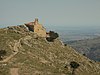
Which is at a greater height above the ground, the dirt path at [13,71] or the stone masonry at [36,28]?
the stone masonry at [36,28]

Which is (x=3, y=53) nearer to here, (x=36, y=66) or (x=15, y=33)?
(x=36, y=66)

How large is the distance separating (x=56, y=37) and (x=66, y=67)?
1724 inches

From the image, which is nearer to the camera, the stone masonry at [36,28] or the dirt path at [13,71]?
the dirt path at [13,71]

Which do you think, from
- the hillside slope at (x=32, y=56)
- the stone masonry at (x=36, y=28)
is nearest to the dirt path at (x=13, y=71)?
the hillside slope at (x=32, y=56)

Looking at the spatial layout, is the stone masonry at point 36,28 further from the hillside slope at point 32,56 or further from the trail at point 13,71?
the trail at point 13,71

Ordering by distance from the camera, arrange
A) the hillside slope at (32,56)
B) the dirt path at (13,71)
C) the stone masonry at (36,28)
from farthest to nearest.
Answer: the stone masonry at (36,28), the hillside slope at (32,56), the dirt path at (13,71)

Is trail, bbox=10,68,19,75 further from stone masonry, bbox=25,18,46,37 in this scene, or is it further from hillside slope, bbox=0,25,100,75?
stone masonry, bbox=25,18,46,37

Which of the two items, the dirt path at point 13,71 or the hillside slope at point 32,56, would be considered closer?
the dirt path at point 13,71

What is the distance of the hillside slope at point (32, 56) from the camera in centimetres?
9014

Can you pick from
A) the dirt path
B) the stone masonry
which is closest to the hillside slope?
the dirt path

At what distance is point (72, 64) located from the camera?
114m

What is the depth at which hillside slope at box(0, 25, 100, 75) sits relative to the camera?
90.1 m

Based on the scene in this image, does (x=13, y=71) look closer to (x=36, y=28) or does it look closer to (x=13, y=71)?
(x=13, y=71)

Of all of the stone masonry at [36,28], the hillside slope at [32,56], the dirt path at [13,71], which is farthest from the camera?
the stone masonry at [36,28]
